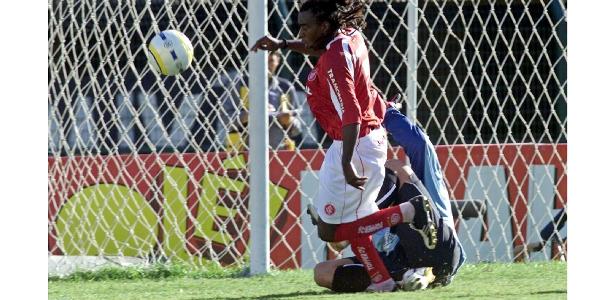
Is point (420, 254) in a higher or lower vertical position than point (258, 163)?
lower

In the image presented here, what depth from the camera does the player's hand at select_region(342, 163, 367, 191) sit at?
539cm

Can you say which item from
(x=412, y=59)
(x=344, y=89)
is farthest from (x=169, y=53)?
(x=412, y=59)

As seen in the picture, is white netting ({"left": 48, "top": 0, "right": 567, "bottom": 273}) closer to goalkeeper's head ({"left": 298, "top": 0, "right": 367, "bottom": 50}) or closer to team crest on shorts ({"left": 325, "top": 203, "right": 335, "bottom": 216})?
goalkeeper's head ({"left": 298, "top": 0, "right": 367, "bottom": 50})

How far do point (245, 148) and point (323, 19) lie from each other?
281 cm

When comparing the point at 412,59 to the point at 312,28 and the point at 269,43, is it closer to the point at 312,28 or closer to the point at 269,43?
the point at 269,43

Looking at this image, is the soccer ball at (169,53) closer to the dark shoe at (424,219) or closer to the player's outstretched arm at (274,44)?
the player's outstretched arm at (274,44)

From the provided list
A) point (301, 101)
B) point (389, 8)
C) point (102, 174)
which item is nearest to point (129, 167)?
point (102, 174)

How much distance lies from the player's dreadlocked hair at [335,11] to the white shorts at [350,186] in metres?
0.56

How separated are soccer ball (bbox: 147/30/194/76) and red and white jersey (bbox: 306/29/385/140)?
3.03 feet

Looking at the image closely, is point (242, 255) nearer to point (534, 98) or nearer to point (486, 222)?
point (486, 222)

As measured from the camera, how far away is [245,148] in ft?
27.7

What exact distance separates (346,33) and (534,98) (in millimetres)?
2953

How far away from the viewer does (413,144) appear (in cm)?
623

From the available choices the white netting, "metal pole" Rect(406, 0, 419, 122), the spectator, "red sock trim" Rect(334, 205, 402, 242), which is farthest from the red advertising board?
"red sock trim" Rect(334, 205, 402, 242)
